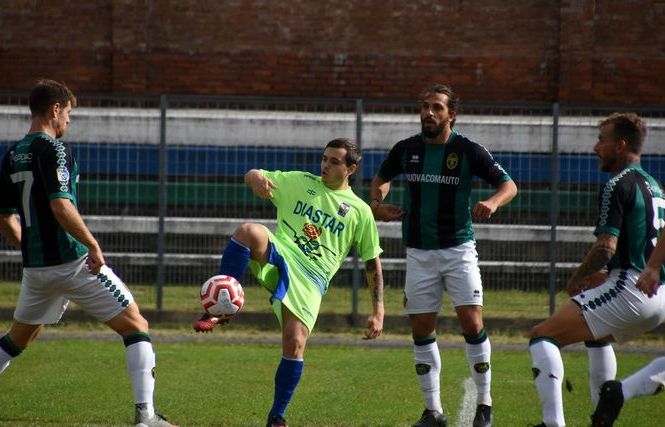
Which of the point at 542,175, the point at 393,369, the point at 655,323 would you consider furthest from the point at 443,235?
the point at 542,175

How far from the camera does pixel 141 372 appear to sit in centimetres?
839

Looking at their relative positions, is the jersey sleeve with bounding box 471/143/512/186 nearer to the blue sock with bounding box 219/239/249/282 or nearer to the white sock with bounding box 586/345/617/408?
the white sock with bounding box 586/345/617/408

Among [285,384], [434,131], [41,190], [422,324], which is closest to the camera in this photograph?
[41,190]

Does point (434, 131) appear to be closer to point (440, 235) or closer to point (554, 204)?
point (440, 235)

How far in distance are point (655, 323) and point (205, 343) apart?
7.80 m

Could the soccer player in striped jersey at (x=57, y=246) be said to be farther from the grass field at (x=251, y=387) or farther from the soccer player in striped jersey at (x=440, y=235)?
the soccer player in striped jersey at (x=440, y=235)

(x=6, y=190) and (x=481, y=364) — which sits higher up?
(x=6, y=190)

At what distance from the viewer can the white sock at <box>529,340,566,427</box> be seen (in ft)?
26.5

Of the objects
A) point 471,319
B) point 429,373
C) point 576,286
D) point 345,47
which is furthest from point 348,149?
point 345,47

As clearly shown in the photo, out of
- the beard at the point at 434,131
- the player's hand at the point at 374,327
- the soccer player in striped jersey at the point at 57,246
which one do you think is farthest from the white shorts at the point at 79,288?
the beard at the point at 434,131

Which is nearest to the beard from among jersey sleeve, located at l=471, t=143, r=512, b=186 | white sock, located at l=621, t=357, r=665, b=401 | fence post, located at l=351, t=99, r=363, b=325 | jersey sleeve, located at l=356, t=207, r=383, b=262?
jersey sleeve, located at l=471, t=143, r=512, b=186

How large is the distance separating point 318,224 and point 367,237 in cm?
45

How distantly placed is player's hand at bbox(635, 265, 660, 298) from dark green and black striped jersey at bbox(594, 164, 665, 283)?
1.55ft

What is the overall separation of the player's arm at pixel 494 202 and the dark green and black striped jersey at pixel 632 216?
0.90 m
